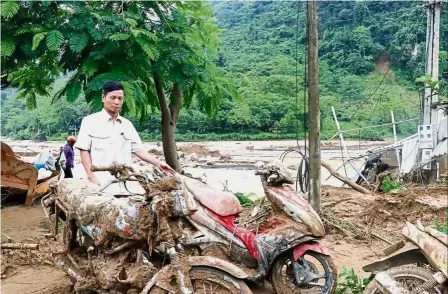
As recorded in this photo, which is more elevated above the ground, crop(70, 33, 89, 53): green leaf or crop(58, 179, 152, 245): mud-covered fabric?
crop(70, 33, 89, 53): green leaf

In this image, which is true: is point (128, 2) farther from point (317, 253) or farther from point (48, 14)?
point (317, 253)

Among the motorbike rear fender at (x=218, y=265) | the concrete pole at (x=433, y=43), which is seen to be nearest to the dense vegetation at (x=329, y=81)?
the concrete pole at (x=433, y=43)

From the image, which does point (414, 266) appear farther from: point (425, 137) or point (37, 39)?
point (425, 137)

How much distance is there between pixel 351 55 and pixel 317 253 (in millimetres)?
44542

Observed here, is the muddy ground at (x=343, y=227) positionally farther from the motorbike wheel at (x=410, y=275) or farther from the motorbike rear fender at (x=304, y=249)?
the motorbike wheel at (x=410, y=275)

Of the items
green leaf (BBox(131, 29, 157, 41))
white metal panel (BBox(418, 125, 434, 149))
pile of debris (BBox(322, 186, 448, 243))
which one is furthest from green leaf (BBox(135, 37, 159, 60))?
white metal panel (BBox(418, 125, 434, 149))

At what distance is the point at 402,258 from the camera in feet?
9.85

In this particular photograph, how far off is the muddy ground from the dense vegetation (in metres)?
27.7

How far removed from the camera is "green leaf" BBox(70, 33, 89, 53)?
593 centimetres

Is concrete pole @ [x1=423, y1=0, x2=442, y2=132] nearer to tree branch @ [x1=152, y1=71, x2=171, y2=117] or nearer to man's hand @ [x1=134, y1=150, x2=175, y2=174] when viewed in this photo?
tree branch @ [x1=152, y1=71, x2=171, y2=117]

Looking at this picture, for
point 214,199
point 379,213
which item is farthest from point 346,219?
point 214,199

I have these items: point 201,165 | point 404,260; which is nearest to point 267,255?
point 404,260

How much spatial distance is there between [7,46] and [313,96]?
410 centimetres

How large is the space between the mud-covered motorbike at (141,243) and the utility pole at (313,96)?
123 inches
